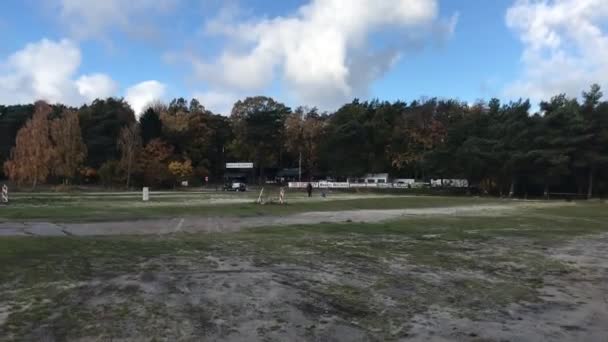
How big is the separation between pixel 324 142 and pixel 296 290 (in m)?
86.1

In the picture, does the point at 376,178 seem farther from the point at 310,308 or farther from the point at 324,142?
the point at 310,308

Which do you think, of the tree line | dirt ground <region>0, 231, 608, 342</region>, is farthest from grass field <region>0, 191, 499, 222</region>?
the tree line

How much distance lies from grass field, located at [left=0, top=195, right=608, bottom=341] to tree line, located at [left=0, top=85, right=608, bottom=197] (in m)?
53.2

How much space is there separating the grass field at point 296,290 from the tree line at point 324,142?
53176mm

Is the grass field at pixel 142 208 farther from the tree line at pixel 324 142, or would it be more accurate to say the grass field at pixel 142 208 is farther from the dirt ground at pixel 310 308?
the tree line at pixel 324 142

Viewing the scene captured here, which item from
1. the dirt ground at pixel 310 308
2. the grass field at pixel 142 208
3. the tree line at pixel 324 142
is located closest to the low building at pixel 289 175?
the tree line at pixel 324 142

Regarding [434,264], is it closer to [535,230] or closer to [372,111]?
[535,230]

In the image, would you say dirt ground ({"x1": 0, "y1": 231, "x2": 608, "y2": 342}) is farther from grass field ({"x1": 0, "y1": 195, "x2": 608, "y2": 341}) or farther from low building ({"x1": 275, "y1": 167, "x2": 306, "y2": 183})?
low building ({"x1": 275, "y1": 167, "x2": 306, "y2": 183})

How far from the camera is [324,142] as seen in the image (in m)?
93.6

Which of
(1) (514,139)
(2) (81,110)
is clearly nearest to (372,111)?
(1) (514,139)

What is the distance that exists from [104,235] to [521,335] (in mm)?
12587

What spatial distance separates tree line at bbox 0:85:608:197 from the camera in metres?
63.1

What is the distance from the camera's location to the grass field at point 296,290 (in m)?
5.86

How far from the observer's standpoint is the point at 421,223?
826 inches
